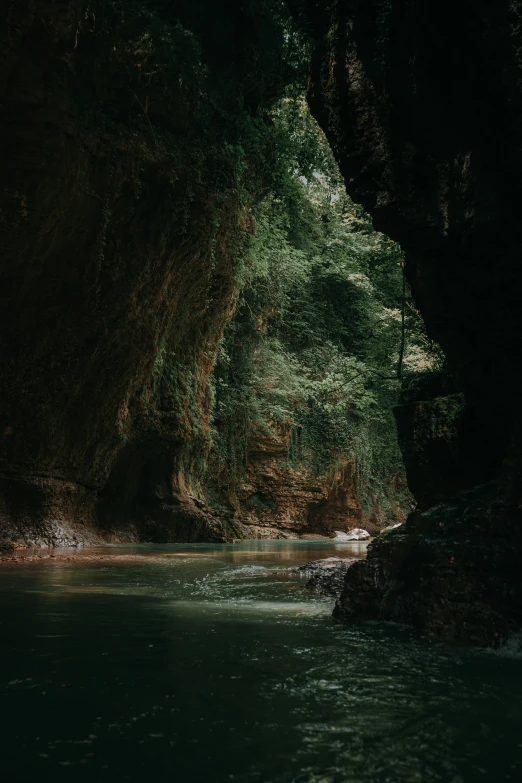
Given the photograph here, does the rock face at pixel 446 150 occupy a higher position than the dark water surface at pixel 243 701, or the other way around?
the rock face at pixel 446 150

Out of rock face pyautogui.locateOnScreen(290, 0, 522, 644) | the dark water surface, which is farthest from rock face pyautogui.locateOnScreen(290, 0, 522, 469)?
the dark water surface

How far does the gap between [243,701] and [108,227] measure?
31.1ft

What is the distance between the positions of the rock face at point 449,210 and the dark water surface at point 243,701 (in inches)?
19.0

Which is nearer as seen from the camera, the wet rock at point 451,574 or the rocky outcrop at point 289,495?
the wet rock at point 451,574

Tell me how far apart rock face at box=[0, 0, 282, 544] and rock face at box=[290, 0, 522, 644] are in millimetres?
3827

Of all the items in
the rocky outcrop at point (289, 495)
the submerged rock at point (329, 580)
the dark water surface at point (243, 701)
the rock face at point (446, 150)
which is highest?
the rock face at point (446, 150)

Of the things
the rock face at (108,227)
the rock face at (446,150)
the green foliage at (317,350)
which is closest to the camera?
the rock face at (446,150)

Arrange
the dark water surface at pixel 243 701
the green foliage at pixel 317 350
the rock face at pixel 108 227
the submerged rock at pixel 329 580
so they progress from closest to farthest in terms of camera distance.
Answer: the dark water surface at pixel 243 701
the submerged rock at pixel 329 580
the rock face at pixel 108 227
the green foliage at pixel 317 350

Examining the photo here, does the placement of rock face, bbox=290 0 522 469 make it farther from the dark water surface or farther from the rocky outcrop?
the rocky outcrop

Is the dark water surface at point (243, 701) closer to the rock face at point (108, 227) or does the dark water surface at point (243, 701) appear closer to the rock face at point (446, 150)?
the rock face at point (446, 150)

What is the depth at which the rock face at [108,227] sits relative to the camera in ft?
28.9

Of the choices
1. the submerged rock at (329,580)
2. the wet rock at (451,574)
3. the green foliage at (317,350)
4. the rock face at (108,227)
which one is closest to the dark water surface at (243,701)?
the wet rock at (451,574)

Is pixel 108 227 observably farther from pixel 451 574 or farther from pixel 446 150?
pixel 451 574

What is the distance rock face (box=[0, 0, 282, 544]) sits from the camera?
8.80 m
